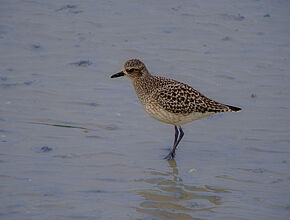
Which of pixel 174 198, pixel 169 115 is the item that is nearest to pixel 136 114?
pixel 169 115

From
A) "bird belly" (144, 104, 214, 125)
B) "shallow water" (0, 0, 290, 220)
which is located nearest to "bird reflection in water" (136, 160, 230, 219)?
"shallow water" (0, 0, 290, 220)

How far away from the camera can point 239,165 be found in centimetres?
856

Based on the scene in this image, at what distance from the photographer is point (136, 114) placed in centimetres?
1018

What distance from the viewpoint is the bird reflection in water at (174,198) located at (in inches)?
278

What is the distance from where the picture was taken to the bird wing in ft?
29.6

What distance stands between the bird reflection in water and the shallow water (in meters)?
0.02

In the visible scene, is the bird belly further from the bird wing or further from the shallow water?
the shallow water

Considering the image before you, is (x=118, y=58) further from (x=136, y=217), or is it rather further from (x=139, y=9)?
(x=136, y=217)

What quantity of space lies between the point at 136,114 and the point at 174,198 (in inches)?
117

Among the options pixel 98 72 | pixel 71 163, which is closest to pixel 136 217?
pixel 71 163

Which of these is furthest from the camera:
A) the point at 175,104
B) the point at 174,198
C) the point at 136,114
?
the point at 136,114

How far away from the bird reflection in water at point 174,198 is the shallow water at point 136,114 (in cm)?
2

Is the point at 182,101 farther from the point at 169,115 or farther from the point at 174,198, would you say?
the point at 174,198

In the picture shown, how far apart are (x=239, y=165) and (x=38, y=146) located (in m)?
3.01
